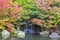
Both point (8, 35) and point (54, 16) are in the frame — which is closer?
point (8, 35)

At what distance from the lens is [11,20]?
12078mm

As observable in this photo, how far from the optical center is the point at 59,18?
13711 millimetres

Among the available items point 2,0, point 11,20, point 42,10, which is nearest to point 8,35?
point 11,20

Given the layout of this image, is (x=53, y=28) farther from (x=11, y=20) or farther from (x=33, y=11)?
(x=11, y=20)

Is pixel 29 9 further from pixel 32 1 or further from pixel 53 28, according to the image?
pixel 53 28

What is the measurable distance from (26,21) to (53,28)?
1.72 meters

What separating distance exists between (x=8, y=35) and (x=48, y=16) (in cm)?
289

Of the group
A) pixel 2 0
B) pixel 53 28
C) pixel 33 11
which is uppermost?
pixel 2 0

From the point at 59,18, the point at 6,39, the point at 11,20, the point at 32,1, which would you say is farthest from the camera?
the point at 32,1

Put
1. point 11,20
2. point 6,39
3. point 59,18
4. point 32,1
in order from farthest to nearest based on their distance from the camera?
point 32,1 < point 59,18 < point 11,20 < point 6,39

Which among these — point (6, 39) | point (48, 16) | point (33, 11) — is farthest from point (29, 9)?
point (6, 39)

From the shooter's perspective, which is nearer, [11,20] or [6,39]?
[6,39]

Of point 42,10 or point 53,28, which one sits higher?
point 42,10

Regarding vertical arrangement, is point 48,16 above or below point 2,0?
below
